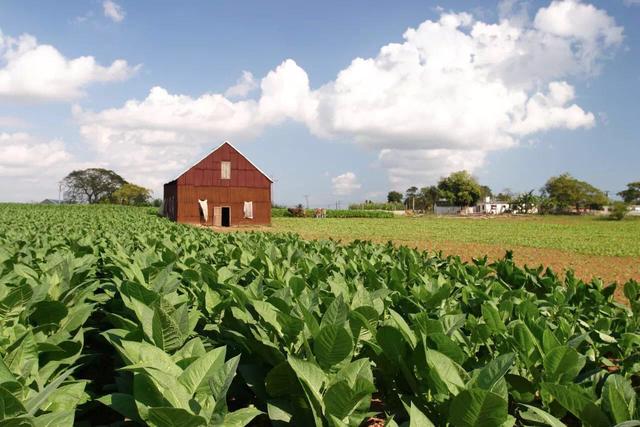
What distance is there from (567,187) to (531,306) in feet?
430

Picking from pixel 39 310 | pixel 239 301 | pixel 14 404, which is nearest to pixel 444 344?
pixel 239 301

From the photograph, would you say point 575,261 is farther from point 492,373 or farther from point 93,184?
point 93,184

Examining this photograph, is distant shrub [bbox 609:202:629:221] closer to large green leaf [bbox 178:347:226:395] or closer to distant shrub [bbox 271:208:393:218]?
distant shrub [bbox 271:208:393:218]

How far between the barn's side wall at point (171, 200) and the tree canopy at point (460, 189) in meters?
77.0

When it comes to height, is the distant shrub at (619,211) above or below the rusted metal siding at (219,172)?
below

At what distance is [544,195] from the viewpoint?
123688 mm

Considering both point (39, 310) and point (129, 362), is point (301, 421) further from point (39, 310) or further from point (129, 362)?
point (39, 310)

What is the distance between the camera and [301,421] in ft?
5.49

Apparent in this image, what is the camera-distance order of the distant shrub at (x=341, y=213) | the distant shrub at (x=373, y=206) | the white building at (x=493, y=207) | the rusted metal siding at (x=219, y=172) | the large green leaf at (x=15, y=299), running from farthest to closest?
the white building at (x=493, y=207) → the distant shrub at (x=373, y=206) → the distant shrub at (x=341, y=213) → the rusted metal siding at (x=219, y=172) → the large green leaf at (x=15, y=299)

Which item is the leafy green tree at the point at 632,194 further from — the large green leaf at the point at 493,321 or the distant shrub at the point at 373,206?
the large green leaf at the point at 493,321

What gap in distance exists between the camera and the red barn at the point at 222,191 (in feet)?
140

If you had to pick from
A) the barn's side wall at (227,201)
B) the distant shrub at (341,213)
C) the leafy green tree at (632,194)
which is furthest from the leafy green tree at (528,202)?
the barn's side wall at (227,201)

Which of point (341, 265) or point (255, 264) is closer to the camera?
point (255, 264)

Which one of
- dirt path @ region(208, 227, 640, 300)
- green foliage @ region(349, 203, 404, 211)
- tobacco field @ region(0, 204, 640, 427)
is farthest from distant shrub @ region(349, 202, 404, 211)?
tobacco field @ region(0, 204, 640, 427)
